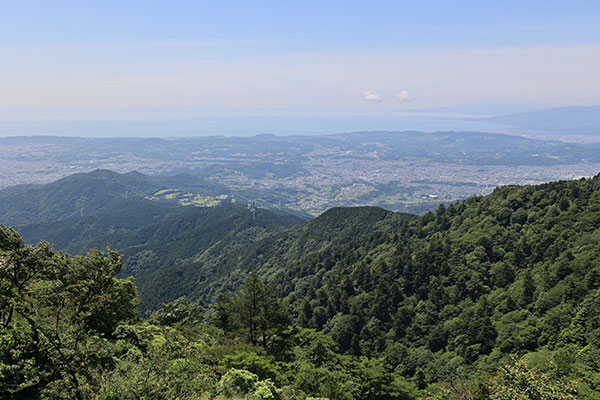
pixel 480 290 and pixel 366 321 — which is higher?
pixel 480 290

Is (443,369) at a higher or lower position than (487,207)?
lower

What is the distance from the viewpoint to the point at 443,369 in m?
37.6

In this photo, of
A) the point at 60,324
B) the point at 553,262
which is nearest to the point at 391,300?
the point at 553,262

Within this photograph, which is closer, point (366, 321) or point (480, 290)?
point (480, 290)

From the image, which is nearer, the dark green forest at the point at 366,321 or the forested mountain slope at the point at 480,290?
the dark green forest at the point at 366,321

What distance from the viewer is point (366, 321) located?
2256 inches

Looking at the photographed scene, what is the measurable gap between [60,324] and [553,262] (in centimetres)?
5607

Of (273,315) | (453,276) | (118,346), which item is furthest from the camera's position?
(453,276)

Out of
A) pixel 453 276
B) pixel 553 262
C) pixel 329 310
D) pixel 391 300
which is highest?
pixel 553 262

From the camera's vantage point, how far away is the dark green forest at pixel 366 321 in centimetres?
1231

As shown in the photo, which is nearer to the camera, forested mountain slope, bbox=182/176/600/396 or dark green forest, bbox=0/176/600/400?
dark green forest, bbox=0/176/600/400

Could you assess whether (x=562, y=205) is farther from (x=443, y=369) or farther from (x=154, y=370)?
(x=154, y=370)

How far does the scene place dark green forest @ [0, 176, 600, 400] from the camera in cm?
1231

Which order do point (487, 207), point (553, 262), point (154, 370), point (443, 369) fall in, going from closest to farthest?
point (154, 370)
point (443, 369)
point (553, 262)
point (487, 207)
